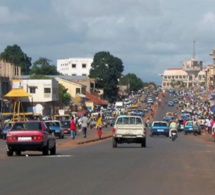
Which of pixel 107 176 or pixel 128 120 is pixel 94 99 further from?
pixel 107 176

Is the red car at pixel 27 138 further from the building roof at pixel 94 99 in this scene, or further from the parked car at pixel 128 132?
the building roof at pixel 94 99

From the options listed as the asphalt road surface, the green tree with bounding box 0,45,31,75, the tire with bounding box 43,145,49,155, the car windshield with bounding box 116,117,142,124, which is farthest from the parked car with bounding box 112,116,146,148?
the green tree with bounding box 0,45,31,75

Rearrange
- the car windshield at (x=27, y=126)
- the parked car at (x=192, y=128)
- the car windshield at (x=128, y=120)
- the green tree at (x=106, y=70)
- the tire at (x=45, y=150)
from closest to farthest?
1. the car windshield at (x=27, y=126)
2. the tire at (x=45, y=150)
3. the car windshield at (x=128, y=120)
4. the parked car at (x=192, y=128)
5. the green tree at (x=106, y=70)

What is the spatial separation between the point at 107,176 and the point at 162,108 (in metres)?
149

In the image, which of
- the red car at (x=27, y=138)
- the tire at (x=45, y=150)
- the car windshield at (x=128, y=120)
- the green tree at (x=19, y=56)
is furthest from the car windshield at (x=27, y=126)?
the green tree at (x=19, y=56)

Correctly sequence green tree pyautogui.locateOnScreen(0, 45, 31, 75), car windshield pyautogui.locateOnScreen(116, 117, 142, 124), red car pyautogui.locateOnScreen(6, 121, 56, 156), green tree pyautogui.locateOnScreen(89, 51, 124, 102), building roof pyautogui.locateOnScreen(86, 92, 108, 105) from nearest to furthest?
red car pyautogui.locateOnScreen(6, 121, 56, 156) < car windshield pyautogui.locateOnScreen(116, 117, 142, 124) < building roof pyautogui.locateOnScreen(86, 92, 108, 105) < green tree pyautogui.locateOnScreen(89, 51, 124, 102) < green tree pyautogui.locateOnScreen(0, 45, 31, 75)

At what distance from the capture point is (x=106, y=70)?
565 feet

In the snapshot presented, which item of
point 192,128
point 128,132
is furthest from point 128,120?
point 192,128

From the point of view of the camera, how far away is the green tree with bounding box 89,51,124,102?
17100 cm

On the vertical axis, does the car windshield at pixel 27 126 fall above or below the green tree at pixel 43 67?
below

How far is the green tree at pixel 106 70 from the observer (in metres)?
171

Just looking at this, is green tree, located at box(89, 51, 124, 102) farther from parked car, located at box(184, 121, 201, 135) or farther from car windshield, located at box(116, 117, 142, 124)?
car windshield, located at box(116, 117, 142, 124)

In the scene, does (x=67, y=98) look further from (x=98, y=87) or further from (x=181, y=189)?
(x=181, y=189)

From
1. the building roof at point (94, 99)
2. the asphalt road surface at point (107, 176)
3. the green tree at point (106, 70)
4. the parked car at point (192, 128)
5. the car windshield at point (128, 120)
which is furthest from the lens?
the green tree at point (106, 70)
